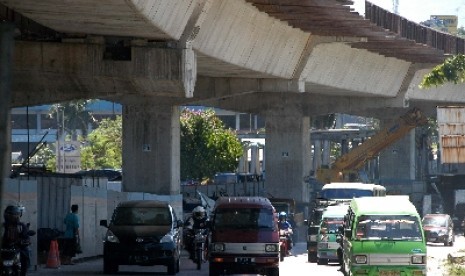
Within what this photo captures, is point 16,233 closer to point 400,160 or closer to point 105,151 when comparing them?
point 400,160

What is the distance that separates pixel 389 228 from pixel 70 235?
960 cm

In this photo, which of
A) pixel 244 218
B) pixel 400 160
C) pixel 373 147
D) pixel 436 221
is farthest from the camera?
pixel 400 160

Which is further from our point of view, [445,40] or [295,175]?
[295,175]

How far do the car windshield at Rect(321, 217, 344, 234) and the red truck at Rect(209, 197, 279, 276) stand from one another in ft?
33.4

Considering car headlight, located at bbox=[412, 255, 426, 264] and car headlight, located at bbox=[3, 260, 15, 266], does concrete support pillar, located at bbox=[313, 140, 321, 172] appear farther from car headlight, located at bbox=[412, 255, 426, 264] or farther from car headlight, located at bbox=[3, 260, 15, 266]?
car headlight, located at bbox=[3, 260, 15, 266]

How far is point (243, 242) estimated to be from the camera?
2405 cm

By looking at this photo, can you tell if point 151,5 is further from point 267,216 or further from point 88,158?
point 88,158

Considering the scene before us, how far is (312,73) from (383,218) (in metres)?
22.3

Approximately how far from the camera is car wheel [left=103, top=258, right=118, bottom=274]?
81.4 ft

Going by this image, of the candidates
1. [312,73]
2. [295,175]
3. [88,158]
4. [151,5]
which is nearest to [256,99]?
[295,175]

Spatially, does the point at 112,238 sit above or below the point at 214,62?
below

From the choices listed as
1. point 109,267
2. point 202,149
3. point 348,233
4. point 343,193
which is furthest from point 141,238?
point 202,149

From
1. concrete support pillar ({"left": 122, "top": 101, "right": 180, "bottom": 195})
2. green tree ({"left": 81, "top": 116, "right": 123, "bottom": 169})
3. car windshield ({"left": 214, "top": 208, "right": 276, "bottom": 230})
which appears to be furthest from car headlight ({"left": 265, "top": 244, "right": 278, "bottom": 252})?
green tree ({"left": 81, "top": 116, "right": 123, "bottom": 169})

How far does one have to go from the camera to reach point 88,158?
11112 centimetres
